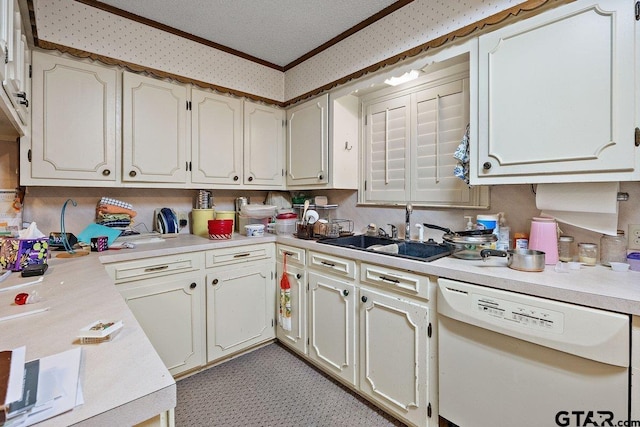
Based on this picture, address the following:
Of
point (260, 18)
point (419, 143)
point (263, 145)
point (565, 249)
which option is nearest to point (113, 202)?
point (263, 145)

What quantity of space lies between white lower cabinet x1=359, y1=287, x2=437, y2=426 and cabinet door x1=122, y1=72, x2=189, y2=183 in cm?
161

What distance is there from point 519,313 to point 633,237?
0.69 m

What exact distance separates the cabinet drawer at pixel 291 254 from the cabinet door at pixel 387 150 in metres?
0.70

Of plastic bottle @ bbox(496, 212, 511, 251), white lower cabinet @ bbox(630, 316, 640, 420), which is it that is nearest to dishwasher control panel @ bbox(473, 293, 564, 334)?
white lower cabinet @ bbox(630, 316, 640, 420)

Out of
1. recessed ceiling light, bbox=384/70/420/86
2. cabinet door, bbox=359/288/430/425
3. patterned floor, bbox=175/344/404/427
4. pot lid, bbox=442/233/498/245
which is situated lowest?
patterned floor, bbox=175/344/404/427

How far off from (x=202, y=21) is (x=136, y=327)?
6.81ft

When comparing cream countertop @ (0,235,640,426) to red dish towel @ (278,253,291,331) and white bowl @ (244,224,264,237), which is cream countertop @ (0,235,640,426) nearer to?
red dish towel @ (278,253,291,331)

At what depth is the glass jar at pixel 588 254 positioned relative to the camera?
4.26 ft

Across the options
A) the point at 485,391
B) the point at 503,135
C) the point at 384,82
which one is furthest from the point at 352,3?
the point at 485,391

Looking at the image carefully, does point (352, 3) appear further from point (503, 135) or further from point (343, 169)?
point (503, 135)

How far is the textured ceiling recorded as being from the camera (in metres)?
1.86

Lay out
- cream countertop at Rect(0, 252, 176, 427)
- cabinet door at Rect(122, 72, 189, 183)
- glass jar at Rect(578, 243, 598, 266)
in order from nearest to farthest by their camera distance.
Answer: cream countertop at Rect(0, 252, 176, 427) → glass jar at Rect(578, 243, 598, 266) → cabinet door at Rect(122, 72, 189, 183)

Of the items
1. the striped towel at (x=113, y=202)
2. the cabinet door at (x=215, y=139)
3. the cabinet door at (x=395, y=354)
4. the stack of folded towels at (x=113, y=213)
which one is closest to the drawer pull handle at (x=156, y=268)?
the stack of folded towels at (x=113, y=213)

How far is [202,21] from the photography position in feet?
6.63
